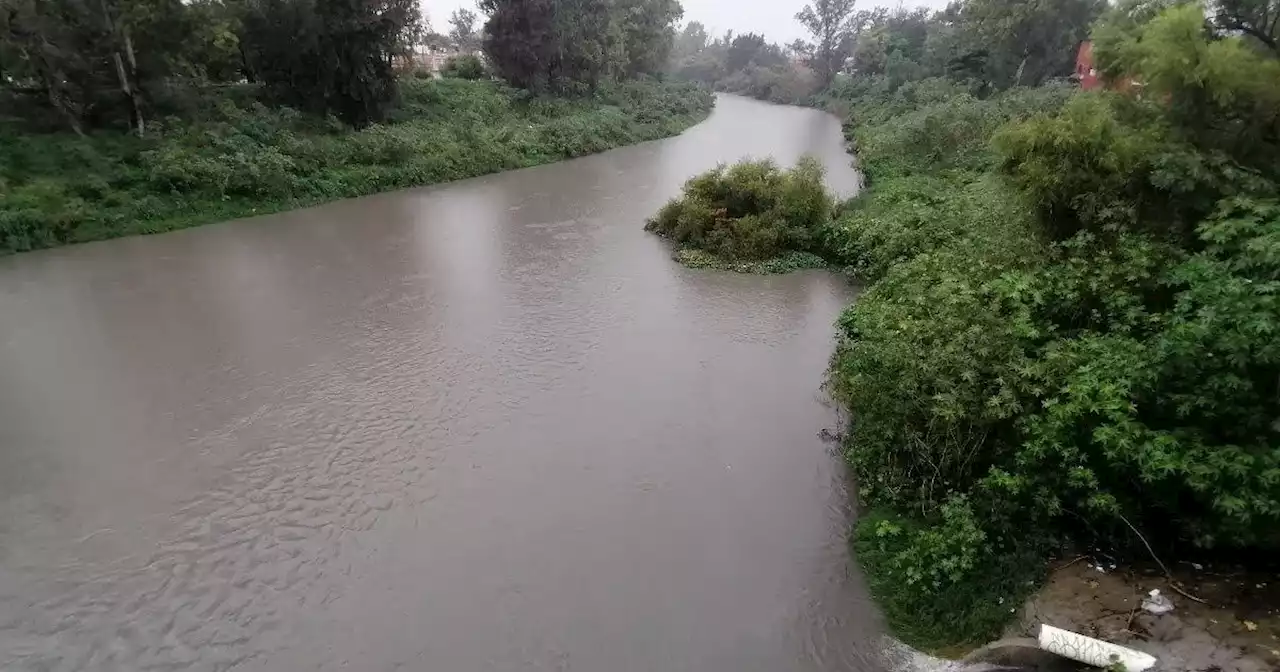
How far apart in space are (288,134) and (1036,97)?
18353 millimetres

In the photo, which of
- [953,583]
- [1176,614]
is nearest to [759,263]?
[953,583]

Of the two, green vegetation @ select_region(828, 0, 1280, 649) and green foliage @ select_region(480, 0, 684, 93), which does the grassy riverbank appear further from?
A: green vegetation @ select_region(828, 0, 1280, 649)

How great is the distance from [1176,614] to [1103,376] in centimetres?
147

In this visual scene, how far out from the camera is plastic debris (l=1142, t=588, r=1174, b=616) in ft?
13.4

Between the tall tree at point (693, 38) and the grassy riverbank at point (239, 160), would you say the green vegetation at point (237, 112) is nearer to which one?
the grassy riverbank at point (239, 160)

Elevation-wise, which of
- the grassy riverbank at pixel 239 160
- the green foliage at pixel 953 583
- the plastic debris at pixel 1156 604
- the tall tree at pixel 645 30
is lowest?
the green foliage at pixel 953 583

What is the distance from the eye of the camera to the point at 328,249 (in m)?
12.9

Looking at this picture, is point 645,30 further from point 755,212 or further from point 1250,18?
point 1250,18

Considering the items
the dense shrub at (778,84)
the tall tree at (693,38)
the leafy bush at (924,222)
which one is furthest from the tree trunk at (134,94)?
the tall tree at (693,38)

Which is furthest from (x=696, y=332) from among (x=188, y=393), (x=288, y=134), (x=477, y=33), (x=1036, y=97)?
(x=477, y=33)

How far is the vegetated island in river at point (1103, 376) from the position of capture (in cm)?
415

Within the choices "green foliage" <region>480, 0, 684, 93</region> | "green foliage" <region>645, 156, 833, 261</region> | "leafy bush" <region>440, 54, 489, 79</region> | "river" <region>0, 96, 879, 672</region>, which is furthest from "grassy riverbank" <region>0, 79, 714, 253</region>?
"green foliage" <region>645, 156, 833, 261</region>

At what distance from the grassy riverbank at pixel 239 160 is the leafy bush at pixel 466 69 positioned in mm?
4343

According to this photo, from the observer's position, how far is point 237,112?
1759cm
